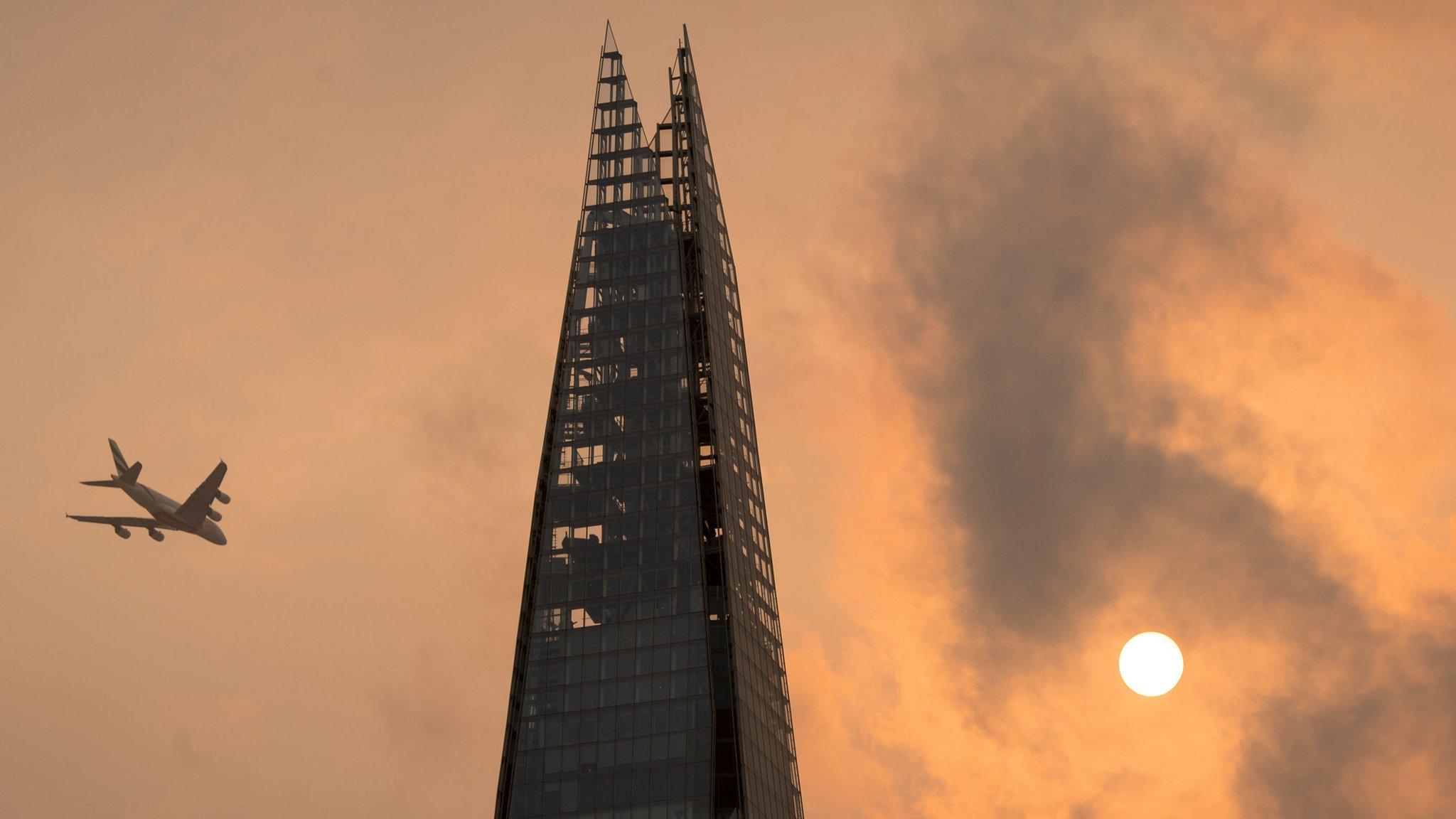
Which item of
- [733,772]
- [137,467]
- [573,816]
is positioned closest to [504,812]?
[573,816]

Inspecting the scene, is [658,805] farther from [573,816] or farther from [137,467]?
[137,467]

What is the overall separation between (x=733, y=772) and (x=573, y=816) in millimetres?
→ 17679

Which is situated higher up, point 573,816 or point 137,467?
point 137,467

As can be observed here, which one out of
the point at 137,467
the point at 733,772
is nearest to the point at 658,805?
the point at 733,772

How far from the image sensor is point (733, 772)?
19750 cm

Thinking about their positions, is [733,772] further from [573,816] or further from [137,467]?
[137,467]

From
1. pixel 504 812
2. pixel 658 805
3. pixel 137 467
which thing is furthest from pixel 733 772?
pixel 137 467

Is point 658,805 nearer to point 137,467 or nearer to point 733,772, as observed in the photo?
point 733,772

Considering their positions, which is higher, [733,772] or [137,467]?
[137,467]

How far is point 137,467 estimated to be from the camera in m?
198

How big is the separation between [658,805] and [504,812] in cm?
1698

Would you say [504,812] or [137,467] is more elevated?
[137,467]

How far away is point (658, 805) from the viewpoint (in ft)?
644

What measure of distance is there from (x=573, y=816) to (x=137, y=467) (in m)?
59.0
